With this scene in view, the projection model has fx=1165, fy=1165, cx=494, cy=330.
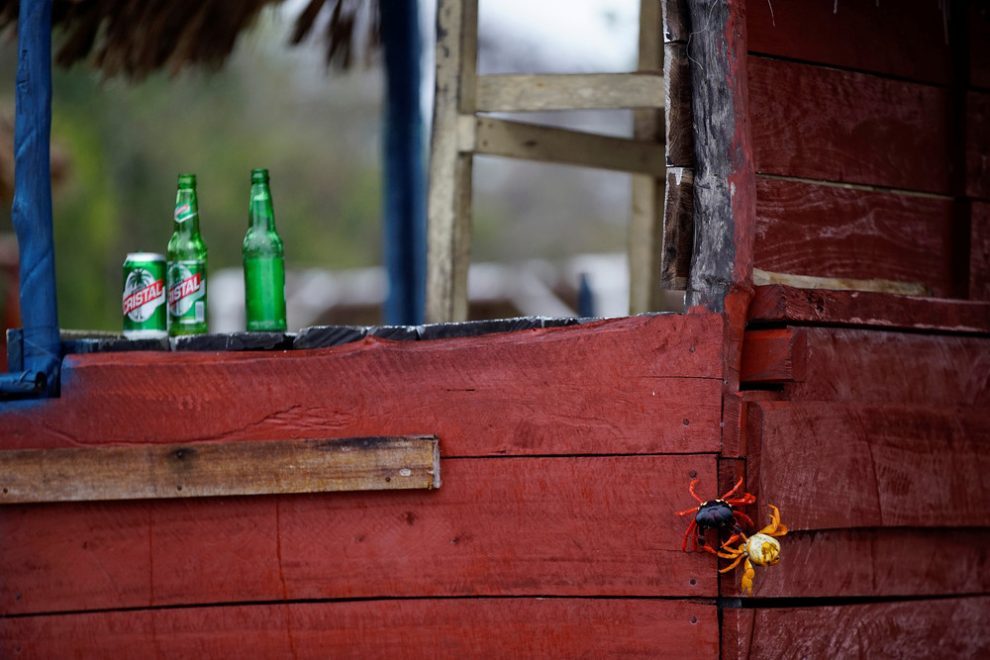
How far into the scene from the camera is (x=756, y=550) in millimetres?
2309

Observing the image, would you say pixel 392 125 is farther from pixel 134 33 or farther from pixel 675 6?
pixel 675 6

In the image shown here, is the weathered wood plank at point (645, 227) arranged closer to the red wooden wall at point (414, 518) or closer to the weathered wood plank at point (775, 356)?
the weathered wood plank at point (775, 356)

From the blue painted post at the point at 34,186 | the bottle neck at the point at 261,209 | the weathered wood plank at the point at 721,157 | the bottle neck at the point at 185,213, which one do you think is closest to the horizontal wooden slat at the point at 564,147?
the bottle neck at the point at 261,209

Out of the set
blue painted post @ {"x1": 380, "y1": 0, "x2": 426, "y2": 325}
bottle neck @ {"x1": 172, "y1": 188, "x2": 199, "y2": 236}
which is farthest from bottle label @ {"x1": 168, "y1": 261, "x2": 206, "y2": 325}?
blue painted post @ {"x1": 380, "y1": 0, "x2": 426, "y2": 325}

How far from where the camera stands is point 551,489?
2.45 metres

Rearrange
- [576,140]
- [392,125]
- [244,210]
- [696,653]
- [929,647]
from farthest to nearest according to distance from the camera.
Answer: [244,210], [392,125], [576,140], [929,647], [696,653]

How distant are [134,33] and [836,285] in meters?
2.55

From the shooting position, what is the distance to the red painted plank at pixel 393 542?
95.6 inches

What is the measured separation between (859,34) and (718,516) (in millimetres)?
1288

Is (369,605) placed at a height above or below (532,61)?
below

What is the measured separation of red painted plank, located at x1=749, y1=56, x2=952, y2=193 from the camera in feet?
8.70

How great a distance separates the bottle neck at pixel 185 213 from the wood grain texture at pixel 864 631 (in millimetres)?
1546

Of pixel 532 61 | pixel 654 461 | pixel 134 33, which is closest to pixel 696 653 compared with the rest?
pixel 654 461

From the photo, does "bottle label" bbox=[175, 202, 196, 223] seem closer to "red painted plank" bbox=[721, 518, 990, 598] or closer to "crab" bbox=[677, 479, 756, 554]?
"crab" bbox=[677, 479, 756, 554]
